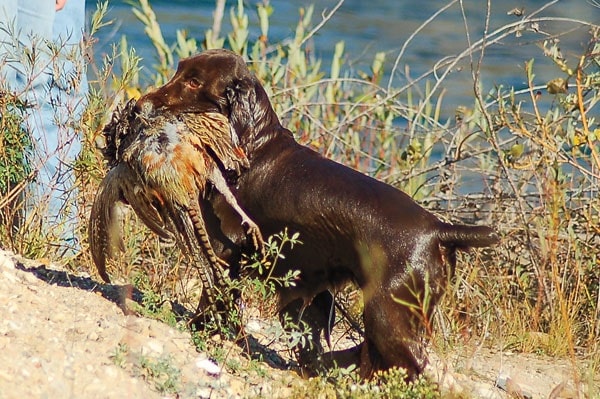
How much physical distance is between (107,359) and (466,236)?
164 cm

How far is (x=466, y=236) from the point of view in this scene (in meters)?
5.86

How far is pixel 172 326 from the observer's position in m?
6.20

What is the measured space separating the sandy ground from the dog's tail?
469 millimetres

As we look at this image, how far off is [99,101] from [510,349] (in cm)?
271

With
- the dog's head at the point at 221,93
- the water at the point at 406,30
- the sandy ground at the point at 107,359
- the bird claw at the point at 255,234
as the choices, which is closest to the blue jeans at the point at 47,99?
the sandy ground at the point at 107,359

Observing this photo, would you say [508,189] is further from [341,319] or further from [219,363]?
[219,363]

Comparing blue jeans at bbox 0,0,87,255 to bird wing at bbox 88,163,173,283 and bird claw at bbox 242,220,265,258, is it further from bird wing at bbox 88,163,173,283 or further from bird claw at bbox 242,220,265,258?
bird claw at bbox 242,220,265,258

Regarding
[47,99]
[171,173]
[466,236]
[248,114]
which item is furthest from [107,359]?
[47,99]

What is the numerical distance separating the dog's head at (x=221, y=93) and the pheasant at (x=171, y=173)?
0.62 feet

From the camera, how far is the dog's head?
21.0 ft

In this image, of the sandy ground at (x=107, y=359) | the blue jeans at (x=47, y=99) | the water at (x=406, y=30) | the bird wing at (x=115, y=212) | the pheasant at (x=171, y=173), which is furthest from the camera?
the water at (x=406, y=30)

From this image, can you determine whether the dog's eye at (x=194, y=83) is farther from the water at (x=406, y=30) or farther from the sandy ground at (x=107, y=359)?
the water at (x=406, y=30)

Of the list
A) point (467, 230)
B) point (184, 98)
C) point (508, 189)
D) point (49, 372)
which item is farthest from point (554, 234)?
point (49, 372)

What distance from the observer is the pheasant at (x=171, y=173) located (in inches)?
229
